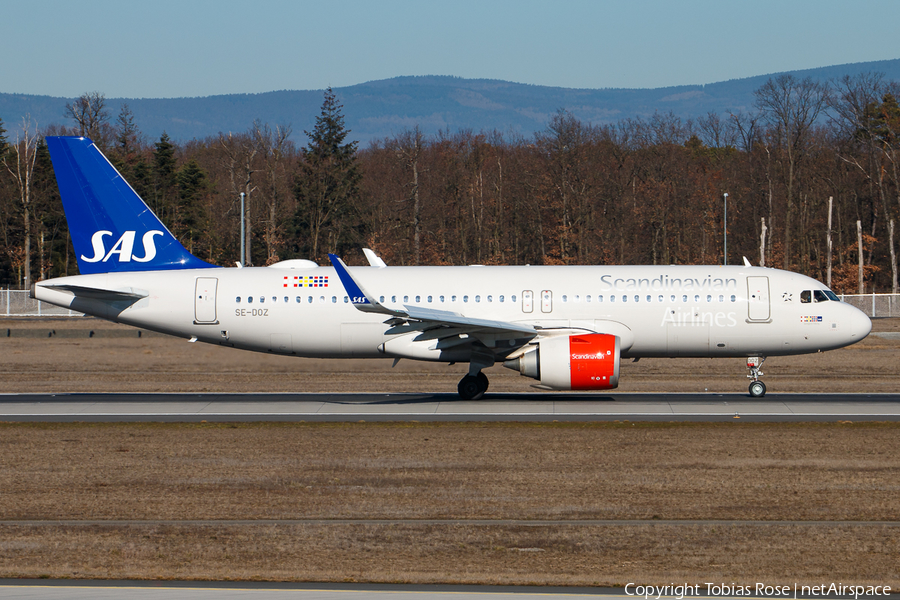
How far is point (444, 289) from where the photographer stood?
2720cm

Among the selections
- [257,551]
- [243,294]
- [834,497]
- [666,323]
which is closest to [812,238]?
[666,323]

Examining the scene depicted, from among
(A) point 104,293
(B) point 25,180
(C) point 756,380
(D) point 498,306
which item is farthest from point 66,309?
(C) point 756,380

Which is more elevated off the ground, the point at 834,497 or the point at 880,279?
the point at 880,279

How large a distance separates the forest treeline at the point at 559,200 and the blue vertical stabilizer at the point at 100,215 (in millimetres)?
48153

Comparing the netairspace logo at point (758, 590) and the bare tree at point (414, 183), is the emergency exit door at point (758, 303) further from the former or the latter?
the bare tree at point (414, 183)

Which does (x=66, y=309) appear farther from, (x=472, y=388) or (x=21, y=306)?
(x=472, y=388)

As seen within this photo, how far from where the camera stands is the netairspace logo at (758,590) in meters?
9.46

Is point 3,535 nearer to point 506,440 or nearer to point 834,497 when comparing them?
point 506,440

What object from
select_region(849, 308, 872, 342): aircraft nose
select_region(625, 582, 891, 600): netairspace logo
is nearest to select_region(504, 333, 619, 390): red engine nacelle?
select_region(849, 308, 872, 342): aircraft nose

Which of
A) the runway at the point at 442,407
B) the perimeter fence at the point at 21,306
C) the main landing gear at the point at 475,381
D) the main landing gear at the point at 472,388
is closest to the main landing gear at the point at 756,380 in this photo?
the runway at the point at 442,407

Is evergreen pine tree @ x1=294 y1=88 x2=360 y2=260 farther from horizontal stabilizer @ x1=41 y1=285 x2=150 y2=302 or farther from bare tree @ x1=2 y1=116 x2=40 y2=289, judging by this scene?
horizontal stabilizer @ x1=41 y1=285 x2=150 y2=302

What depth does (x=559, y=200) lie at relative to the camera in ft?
264

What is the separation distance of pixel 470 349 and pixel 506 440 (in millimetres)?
7556

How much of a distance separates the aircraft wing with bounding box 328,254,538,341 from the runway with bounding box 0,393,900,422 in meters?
1.99
